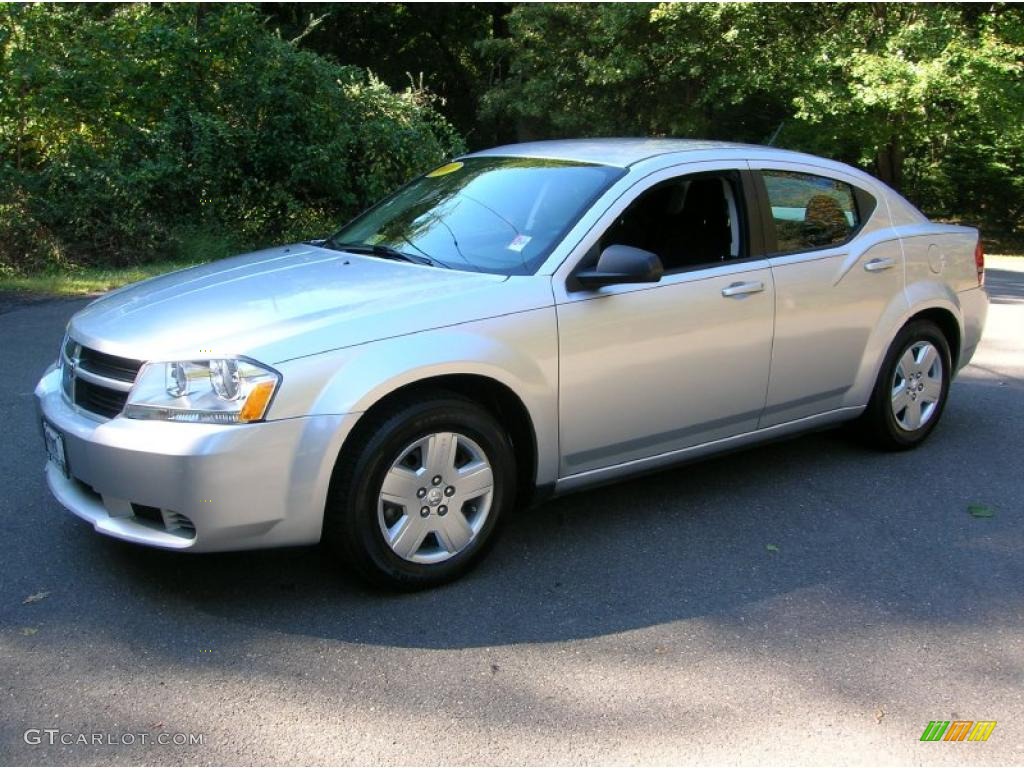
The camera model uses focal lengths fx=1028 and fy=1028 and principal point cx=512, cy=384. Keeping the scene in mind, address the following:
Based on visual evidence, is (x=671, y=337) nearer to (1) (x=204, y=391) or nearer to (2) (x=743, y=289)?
(2) (x=743, y=289)

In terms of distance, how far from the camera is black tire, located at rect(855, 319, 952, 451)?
18.0ft

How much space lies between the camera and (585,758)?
2.92m

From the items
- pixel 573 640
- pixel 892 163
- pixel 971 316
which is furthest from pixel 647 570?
pixel 892 163

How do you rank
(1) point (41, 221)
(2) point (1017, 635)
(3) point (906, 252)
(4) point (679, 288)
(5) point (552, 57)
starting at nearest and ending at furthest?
(2) point (1017, 635), (4) point (679, 288), (3) point (906, 252), (1) point (41, 221), (5) point (552, 57)

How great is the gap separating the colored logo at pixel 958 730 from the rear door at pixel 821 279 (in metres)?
1.99

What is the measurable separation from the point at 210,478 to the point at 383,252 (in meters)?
1.62

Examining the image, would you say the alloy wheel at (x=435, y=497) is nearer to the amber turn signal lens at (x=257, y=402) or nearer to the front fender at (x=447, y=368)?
the front fender at (x=447, y=368)

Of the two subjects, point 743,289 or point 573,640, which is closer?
point 573,640

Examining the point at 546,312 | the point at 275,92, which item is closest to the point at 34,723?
the point at 546,312

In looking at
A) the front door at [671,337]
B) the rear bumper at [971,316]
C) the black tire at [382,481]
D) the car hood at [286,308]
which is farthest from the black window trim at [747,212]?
the rear bumper at [971,316]

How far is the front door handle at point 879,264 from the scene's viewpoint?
5281mm

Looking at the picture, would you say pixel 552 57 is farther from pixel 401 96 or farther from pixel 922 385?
pixel 922 385

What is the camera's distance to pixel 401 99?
1611 cm

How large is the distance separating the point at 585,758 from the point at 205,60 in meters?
14.0
